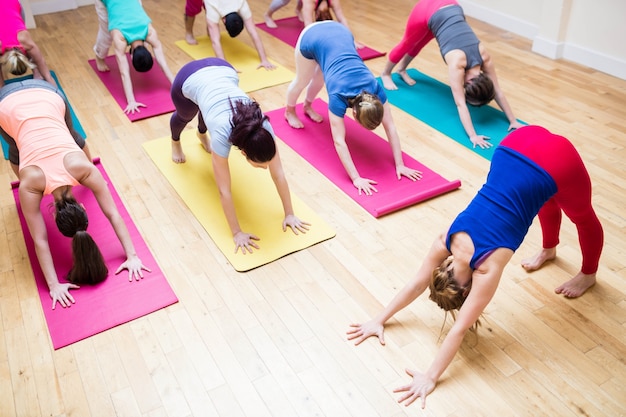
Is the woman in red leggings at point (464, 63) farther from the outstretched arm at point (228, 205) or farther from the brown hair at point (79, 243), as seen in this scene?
the brown hair at point (79, 243)

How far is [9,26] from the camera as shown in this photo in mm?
4160

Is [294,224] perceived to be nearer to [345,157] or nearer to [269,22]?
[345,157]

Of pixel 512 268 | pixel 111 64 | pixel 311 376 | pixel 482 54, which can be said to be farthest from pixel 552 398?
pixel 111 64

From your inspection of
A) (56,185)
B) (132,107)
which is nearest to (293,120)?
(132,107)

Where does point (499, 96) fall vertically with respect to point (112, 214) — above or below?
below

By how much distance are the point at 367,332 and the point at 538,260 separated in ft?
3.16

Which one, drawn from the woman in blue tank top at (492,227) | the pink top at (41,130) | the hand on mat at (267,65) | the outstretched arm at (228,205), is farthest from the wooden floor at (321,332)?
the hand on mat at (267,65)

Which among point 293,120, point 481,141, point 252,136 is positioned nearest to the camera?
point 252,136

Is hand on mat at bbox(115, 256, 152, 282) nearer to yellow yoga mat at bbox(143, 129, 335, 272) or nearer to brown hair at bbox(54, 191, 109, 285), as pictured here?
brown hair at bbox(54, 191, 109, 285)

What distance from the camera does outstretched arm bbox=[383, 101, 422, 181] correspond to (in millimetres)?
3438

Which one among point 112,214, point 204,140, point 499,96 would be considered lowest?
point 204,140

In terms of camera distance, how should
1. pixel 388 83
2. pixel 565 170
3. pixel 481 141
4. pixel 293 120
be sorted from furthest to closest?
pixel 388 83 → pixel 293 120 → pixel 481 141 → pixel 565 170

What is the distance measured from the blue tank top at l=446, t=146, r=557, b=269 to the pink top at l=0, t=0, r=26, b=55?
3566 mm

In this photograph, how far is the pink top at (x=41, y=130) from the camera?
2.67 metres
